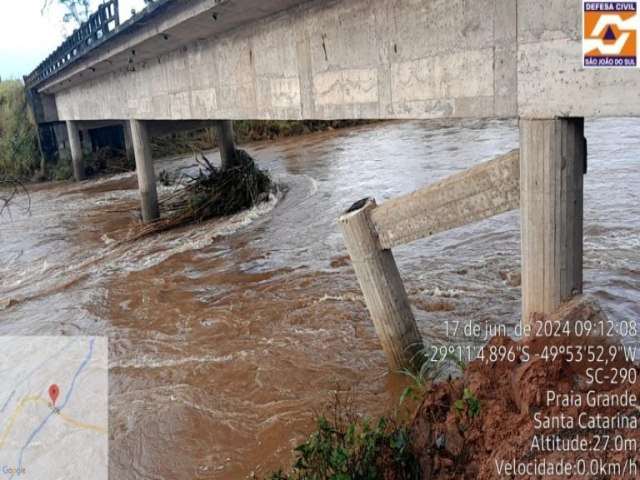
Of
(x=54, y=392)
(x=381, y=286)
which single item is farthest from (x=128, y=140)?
(x=381, y=286)

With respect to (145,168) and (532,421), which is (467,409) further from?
(145,168)

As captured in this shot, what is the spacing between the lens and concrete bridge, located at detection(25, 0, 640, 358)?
3162 mm

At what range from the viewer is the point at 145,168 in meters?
12.0

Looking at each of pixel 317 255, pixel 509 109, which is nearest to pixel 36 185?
pixel 317 255

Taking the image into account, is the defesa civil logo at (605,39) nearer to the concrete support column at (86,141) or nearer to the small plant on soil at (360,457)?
the small plant on soil at (360,457)

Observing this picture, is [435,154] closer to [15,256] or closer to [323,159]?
[323,159]

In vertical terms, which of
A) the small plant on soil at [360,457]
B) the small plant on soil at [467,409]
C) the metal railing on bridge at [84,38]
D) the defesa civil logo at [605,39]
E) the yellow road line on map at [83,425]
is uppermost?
the metal railing on bridge at [84,38]

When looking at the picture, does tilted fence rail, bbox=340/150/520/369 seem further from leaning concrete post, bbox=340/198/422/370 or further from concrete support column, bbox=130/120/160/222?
concrete support column, bbox=130/120/160/222

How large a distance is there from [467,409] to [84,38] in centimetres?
1180

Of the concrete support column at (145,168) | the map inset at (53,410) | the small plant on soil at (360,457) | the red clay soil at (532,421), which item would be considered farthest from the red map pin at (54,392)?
the concrete support column at (145,168)

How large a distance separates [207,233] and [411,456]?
8315mm

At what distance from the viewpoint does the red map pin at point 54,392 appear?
5191mm

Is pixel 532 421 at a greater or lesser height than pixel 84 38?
lesser

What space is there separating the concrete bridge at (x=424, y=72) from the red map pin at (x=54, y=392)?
11.8 ft
